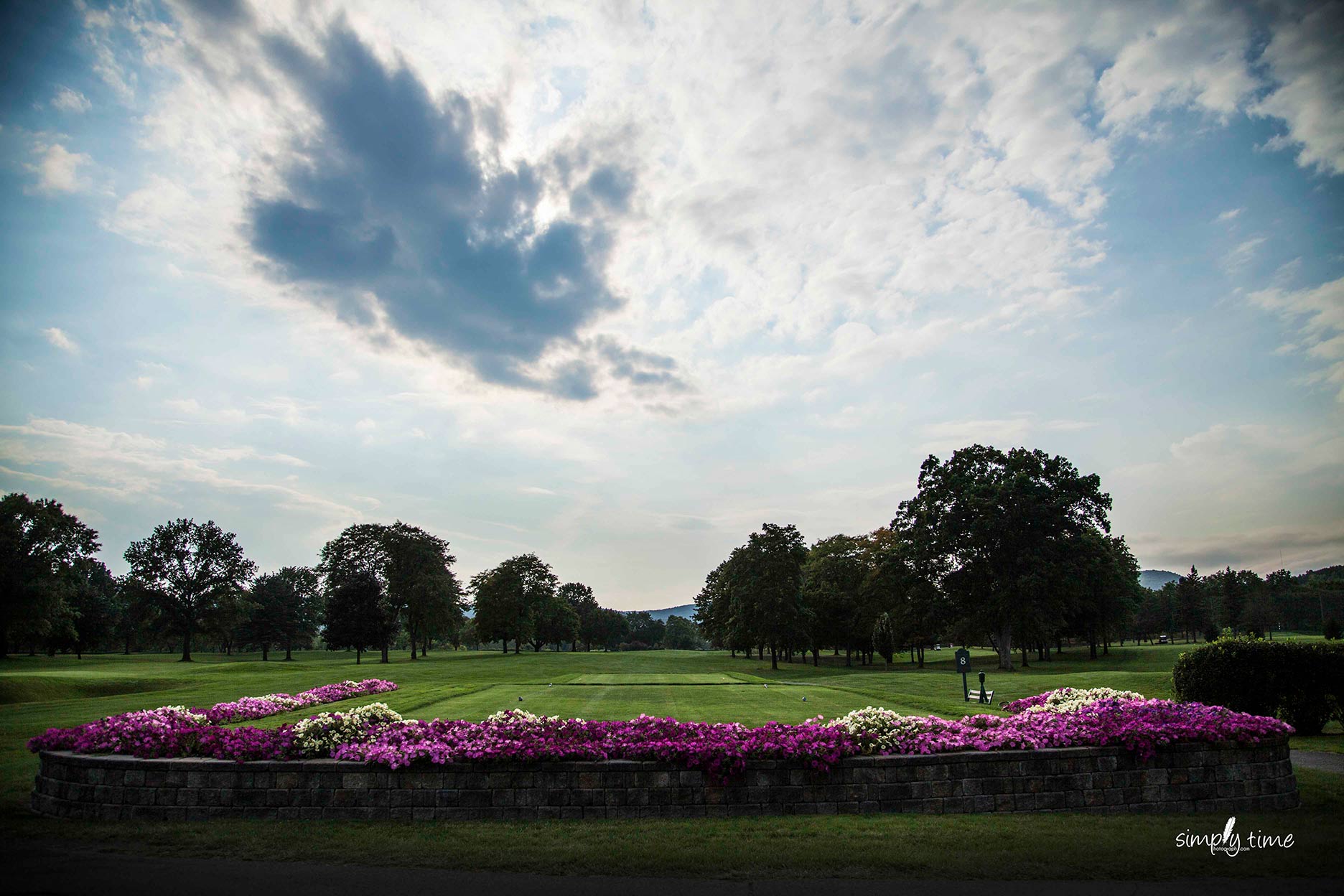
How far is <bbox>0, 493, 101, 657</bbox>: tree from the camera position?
4375 centimetres

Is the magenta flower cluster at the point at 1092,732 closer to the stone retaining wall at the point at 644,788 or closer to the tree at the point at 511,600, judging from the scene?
the stone retaining wall at the point at 644,788

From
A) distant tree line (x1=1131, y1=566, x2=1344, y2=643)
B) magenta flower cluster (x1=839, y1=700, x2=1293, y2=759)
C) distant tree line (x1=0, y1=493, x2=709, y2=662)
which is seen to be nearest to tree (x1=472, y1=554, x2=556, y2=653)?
distant tree line (x1=0, y1=493, x2=709, y2=662)

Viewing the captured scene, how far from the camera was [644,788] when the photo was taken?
26.9 ft

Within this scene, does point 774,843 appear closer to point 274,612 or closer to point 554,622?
point 274,612

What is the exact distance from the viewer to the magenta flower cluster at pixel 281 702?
14.5m

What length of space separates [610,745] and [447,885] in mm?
3036

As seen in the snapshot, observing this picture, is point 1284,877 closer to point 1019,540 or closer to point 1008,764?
point 1008,764

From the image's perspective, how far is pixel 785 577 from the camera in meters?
50.6

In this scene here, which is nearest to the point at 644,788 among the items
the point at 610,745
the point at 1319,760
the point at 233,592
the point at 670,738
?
the point at 610,745

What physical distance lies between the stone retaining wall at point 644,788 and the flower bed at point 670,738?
0.56ft

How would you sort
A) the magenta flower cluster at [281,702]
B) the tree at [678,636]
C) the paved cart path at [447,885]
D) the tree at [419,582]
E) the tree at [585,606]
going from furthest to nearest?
1. the tree at [678,636]
2. the tree at [585,606]
3. the tree at [419,582]
4. the magenta flower cluster at [281,702]
5. the paved cart path at [447,885]

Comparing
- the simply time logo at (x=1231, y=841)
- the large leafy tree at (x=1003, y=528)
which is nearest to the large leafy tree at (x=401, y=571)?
the large leafy tree at (x=1003, y=528)

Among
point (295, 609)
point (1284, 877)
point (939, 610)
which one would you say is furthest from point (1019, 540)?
point (295, 609)

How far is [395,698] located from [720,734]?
50.4 feet
